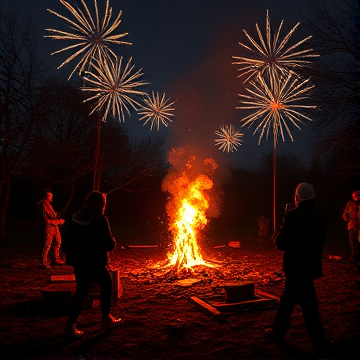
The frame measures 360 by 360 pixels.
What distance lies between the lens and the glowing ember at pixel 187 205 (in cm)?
1090

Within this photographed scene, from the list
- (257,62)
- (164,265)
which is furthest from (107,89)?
(164,265)

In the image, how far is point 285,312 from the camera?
15.1 ft

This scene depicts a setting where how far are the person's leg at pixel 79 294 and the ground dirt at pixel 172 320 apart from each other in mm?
334

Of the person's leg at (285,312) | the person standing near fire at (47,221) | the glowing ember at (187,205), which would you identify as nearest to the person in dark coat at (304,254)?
the person's leg at (285,312)

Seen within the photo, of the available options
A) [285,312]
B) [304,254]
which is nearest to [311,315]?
[285,312]

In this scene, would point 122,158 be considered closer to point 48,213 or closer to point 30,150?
point 30,150

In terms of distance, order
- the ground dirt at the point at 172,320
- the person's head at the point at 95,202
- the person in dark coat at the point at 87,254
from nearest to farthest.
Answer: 1. the ground dirt at the point at 172,320
2. the person in dark coat at the point at 87,254
3. the person's head at the point at 95,202

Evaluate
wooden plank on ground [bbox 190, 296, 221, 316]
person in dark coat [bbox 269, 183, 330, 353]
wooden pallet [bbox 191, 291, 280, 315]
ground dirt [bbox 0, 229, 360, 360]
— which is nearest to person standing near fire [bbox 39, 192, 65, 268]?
ground dirt [bbox 0, 229, 360, 360]

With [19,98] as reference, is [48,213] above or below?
below

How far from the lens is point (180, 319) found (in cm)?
589

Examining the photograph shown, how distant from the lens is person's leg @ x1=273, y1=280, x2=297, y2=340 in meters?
4.58

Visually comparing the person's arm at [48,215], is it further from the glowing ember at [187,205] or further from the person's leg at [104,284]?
Result: the person's leg at [104,284]

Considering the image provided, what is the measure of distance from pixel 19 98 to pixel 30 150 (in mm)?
2521

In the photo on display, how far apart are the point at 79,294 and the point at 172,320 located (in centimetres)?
156
